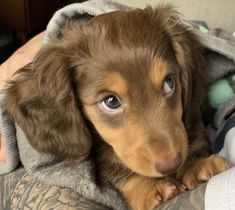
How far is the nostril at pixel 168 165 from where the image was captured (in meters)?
1.08

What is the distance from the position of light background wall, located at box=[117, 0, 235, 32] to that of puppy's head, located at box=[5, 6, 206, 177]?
0.61 m

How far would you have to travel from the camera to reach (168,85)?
4.08 feet

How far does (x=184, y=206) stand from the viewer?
1.03m

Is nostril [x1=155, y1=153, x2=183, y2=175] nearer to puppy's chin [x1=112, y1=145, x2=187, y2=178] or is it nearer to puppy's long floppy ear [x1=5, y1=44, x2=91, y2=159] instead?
puppy's chin [x1=112, y1=145, x2=187, y2=178]

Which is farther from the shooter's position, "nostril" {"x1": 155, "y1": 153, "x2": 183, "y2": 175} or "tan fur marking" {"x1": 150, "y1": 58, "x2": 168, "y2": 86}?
"tan fur marking" {"x1": 150, "y1": 58, "x2": 168, "y2": 86}

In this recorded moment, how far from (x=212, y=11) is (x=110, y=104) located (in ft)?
2.92

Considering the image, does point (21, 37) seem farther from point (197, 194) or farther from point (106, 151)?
point (197, 194)

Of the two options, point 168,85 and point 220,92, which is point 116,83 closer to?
point 168,85

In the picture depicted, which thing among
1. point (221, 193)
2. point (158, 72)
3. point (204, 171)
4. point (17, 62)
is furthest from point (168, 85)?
point (17, 62)

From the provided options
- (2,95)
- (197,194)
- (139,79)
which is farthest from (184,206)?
(2,95)

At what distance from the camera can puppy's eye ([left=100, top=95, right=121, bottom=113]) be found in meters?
1.19

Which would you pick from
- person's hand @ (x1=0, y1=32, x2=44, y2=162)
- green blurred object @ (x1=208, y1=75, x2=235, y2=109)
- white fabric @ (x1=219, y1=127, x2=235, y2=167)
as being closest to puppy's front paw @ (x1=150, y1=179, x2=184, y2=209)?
white fabric @ (x1=219, y1=127, x2=235, y2=167)

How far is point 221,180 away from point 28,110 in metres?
0.54

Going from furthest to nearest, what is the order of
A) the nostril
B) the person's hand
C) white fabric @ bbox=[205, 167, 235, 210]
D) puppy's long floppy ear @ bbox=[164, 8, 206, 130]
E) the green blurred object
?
1. the person's hand
2. the green blurred object
3. puppy's long floppy ear @ bbox=[164, 8, 206, 130]
4. the nostril
5. white fabric @ bbox=[205, 167, 235, 210]
